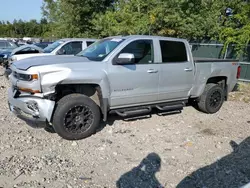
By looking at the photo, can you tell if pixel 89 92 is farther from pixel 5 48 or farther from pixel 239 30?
pixel 5 48

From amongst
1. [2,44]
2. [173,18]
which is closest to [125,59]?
[173,18]

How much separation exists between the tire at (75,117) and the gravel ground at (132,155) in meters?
0.18

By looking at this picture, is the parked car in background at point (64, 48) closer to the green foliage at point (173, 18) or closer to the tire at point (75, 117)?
the green foliage at point (173, 18)

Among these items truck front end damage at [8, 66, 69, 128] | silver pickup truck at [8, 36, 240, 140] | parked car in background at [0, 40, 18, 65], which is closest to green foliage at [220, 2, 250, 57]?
silver pickup truck at [8, 36, 240, 140]

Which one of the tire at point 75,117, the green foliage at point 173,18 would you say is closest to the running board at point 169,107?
the tire at point 75,117

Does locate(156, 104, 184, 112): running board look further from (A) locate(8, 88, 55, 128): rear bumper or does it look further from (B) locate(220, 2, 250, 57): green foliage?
(B) locate(220, 2, 250, 57): green foliage

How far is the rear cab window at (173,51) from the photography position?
5.31 m

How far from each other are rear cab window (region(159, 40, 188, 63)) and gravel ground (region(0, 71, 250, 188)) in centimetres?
143

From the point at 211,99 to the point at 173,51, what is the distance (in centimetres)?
178

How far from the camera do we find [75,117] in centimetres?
435

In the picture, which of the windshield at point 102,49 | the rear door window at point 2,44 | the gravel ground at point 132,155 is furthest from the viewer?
the rear door window at point 2,44

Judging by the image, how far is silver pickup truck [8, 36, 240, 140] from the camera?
13.3ft

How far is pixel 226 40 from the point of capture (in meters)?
11.0

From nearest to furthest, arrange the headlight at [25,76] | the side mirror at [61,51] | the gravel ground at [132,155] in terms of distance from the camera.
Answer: the gravel ground at [132,155], the headlight at [25,76], the side mirror at [61,51]
